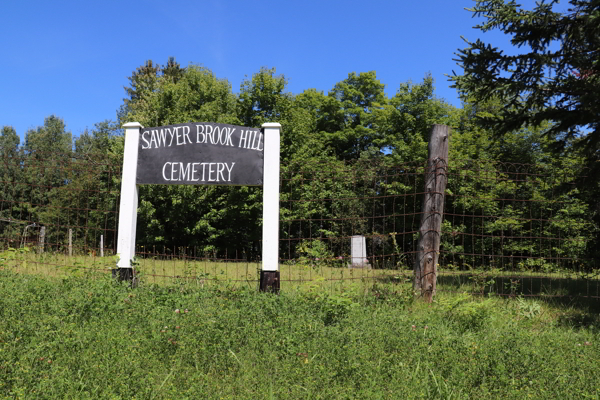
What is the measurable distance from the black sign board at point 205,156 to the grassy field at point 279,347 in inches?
72.1

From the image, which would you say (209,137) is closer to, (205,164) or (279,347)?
(205,164)

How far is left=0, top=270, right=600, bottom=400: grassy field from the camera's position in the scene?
10.4 ft

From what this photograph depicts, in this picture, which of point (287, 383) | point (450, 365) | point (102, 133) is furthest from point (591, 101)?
point (102, 133)

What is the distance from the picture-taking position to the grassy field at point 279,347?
3.16 m

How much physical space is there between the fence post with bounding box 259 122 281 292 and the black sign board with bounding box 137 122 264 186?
0.40 feet

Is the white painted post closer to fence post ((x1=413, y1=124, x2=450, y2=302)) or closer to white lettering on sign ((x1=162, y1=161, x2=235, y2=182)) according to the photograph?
white lettering on sign ((x1=162, y1=161, x2=235, y2=182))

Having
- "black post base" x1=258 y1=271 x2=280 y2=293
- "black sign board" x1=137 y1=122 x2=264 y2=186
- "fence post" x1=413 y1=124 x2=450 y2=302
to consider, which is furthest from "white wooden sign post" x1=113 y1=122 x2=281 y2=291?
"fence post" x1=413 y1=124 x2=450 y2=302

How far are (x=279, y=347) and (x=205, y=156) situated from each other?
362 cm

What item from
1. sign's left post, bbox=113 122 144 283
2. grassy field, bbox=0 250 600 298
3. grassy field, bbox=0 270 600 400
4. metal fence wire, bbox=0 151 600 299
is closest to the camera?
grassy field, bbox=0 270 600 400

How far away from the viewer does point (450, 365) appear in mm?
3650

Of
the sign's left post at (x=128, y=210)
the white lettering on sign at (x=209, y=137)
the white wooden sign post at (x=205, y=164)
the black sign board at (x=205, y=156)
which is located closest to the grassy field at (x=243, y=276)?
the sign's left post at (x=128, y=210)

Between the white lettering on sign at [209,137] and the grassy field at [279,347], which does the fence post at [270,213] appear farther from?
the grassy field at [279,347]

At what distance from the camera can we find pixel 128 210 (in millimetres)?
6738

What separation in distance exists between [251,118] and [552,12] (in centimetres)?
1813
